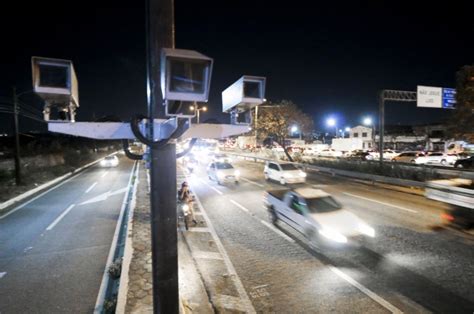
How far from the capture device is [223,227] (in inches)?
465

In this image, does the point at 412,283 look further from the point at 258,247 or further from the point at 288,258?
the point at 258,247

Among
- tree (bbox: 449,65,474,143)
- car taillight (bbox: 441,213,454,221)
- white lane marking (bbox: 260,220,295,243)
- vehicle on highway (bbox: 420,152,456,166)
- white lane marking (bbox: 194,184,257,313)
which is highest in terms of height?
tree (bbox: 449,65,474,143)

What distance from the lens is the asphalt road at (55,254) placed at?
21.3 feet

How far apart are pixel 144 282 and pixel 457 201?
384 inches

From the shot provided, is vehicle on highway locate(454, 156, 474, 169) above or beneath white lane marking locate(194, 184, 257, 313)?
above

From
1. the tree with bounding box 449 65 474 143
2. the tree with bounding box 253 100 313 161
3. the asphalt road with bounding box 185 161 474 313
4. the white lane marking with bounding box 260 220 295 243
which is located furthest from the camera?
the tree with bounding box 253 100 313 161

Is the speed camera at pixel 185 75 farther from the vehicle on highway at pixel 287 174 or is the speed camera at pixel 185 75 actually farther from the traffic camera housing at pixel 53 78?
the vehicle on highway at pixel 287 174

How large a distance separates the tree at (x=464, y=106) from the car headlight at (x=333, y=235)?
83.2 ft

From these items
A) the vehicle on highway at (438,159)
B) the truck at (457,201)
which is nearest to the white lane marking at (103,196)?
the truck at (457,201)

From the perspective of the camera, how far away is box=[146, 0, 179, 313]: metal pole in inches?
133

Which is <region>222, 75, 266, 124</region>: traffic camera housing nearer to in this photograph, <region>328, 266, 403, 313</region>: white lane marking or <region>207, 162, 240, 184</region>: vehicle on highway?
<region>328, 266, 403, 313</region>: white lane marking

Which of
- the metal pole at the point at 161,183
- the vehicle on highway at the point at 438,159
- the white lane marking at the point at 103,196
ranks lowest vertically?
the white lane marking at the point at 103,196

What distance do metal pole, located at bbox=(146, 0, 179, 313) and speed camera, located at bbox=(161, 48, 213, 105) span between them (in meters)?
0.52

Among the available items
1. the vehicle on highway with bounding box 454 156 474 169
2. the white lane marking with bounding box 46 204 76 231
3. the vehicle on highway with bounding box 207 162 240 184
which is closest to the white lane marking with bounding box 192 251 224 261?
the white lane marking with bounding box 46 204 76 231
